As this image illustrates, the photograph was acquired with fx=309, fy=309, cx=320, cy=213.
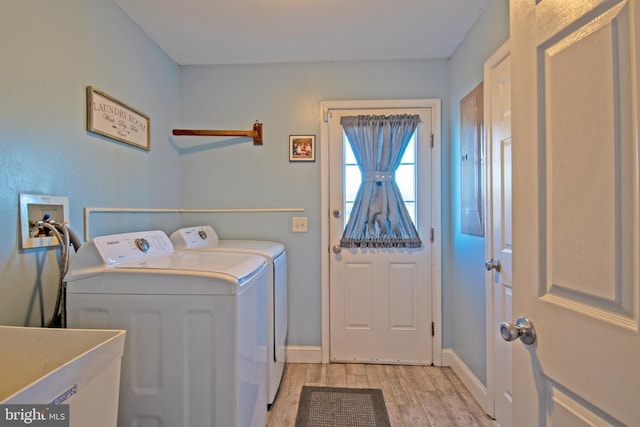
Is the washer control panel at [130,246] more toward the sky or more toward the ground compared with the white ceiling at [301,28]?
more toward the ground

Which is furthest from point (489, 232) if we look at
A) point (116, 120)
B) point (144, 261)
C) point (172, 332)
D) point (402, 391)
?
point (116, 120)

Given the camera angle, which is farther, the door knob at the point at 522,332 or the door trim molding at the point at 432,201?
the door trim molding at the point at 432,201

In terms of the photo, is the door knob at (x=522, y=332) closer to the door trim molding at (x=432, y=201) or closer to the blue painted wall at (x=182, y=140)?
the blue painted wall at (x=182, y=140)

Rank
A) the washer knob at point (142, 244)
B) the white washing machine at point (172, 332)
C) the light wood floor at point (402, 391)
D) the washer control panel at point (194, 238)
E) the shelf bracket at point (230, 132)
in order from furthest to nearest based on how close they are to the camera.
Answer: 1. the shelf bracket at point (230, 132)
2. the washer control panel at point (194, 238)
3. the light wood floor at point (402, 391)
4. the washer knob at point (142, 244)
5. the white washing machine at point (172, 332)

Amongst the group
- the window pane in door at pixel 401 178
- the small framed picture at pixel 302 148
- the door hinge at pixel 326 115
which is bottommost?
the window pane in door at pixel 401 178

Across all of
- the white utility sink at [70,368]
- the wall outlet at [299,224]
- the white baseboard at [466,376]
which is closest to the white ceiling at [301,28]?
the wall outlet at [299,224]

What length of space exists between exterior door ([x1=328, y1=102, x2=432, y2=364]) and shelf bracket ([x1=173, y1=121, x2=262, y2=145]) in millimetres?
563

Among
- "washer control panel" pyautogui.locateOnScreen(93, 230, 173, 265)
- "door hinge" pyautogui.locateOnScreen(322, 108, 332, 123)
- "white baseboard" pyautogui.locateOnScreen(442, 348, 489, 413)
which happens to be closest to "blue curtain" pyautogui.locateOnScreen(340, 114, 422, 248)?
"door hinge" pyautogui.locateOnScreen(322, 108, 332, 123)

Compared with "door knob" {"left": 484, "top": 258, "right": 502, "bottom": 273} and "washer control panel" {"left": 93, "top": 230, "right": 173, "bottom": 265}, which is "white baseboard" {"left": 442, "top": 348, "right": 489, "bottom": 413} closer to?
"door knob" {"left": 484, "top": 258, "right": 502, "bottom": 273}

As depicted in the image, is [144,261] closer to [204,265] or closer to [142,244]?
[142,244]

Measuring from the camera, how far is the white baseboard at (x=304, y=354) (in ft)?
7.80

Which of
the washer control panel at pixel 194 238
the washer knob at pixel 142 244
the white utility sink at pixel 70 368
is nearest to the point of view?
the white utility sink at pixel 70 368

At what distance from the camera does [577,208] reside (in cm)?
63

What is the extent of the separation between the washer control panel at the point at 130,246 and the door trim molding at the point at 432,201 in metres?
1.13
